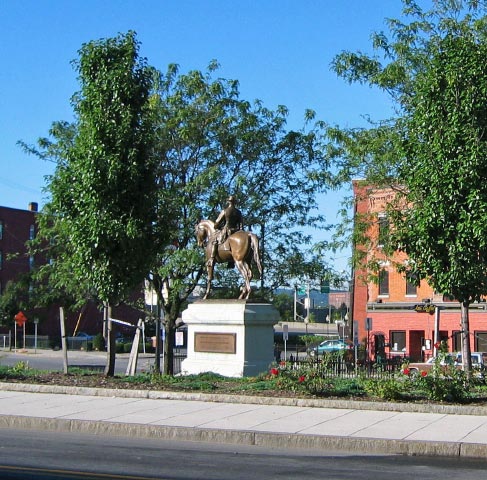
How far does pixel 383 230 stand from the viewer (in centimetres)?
2264

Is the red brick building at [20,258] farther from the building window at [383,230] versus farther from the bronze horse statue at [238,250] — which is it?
the building window at [383,230]

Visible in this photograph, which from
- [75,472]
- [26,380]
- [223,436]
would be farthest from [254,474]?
[26,380]

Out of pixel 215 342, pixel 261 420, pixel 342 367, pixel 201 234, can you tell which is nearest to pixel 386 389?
pixel 261 420

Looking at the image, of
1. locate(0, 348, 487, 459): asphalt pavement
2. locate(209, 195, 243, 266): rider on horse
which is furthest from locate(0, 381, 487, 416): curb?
locate(209, 195, 243, 266): rider on horse

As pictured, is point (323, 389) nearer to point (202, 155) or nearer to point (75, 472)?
point (75, 472)

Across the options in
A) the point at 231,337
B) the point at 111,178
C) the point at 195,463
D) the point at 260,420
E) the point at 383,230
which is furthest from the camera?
the point at 383,230

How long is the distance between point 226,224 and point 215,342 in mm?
3193

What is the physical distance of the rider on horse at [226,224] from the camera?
72.5ft

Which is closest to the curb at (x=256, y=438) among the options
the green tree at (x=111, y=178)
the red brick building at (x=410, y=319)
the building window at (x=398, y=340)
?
the green tree at (x=111, y=178)

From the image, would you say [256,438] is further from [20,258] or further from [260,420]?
[20,258]

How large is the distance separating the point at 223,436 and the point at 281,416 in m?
1.93

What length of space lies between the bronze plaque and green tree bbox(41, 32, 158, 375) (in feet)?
8.55

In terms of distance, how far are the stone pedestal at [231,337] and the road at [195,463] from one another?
8947 mm

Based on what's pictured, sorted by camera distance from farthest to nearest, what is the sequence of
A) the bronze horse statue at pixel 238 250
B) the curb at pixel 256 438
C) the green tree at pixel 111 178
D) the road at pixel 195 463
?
the bronze horse statue at pixel 238 250, the green tree at pixel 111 178, the curb at pixel 256 438, the road at pixel 195 463
